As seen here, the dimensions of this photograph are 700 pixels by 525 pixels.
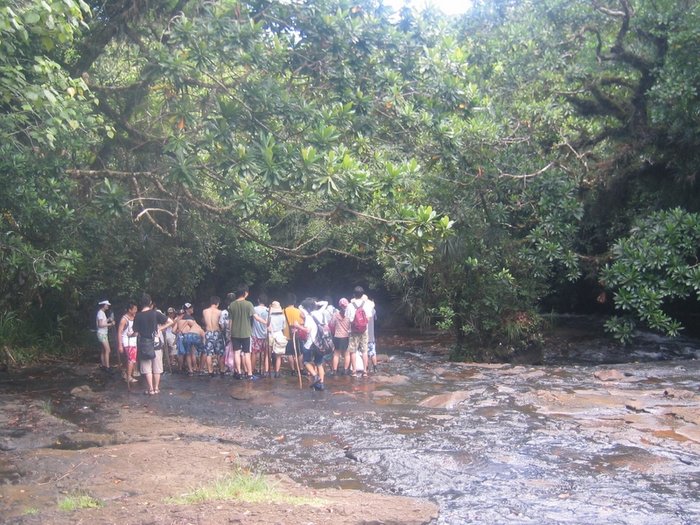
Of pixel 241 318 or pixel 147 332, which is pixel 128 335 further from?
pixel 241 318

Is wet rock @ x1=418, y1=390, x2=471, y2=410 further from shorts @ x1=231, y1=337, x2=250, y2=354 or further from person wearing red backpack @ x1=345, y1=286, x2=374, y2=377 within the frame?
shorts @ x1=231, y1=337, x2=250, y2=354

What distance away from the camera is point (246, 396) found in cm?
1204

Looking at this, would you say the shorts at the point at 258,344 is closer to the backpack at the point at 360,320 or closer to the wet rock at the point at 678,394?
the backpack at the point at 360,320

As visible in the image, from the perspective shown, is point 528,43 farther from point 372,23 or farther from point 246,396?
point 246,396

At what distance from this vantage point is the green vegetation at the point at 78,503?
6.22 meters

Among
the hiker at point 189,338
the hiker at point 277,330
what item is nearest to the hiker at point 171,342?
the hiker at point 189,338

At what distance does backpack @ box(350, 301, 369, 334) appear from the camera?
43.4 feet

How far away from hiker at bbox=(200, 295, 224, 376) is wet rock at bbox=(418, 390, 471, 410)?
448 centimetres

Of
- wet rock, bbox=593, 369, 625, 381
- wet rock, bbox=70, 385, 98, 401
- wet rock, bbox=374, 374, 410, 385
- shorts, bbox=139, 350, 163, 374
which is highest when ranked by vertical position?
shorts, bbox=139, 350, 163, 374

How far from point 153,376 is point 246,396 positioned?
177 cm

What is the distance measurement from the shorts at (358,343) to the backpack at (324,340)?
1.42 feet

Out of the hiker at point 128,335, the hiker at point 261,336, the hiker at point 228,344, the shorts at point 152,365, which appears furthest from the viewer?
the hiker at point 261,336

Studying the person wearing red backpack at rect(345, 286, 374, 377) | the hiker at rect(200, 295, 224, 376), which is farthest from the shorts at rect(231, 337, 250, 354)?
the person wearing red backpack at rect(345, 286, 374, 377)

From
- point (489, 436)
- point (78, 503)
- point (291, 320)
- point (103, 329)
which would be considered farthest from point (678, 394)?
point (103, 329)
